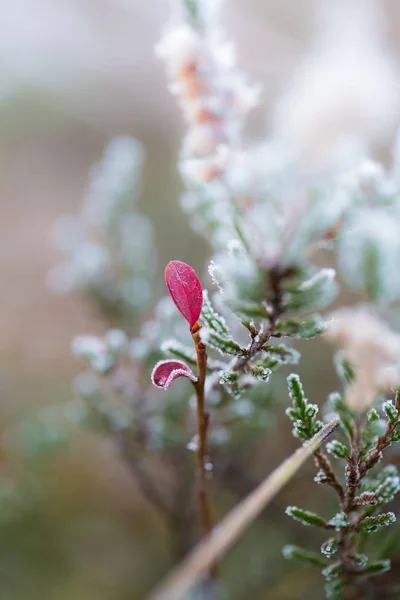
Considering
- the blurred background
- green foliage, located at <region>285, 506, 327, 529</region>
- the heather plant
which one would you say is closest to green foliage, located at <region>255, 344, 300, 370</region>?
the heather plant

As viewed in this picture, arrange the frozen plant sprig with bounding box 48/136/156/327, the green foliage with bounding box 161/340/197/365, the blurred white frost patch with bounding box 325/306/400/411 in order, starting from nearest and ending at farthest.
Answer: the blurred white frost patch with bounding box 325/306/400/411, the green foliage with bounding box 161/340/197/365, the frozen plant sprig with bounding box 48/136/156/327

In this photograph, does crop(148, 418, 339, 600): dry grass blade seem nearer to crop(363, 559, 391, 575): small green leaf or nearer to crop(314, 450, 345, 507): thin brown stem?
crop(314, 450, 345, 507): thin brown stem

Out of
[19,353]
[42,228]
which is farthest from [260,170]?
[42,228]

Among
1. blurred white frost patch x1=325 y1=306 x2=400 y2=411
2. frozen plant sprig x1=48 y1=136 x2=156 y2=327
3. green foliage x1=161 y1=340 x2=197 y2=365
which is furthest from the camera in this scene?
frozen plant sprig x1=48 y1=136 x2=156 y2=327

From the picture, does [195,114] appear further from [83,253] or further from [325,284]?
[83,253]

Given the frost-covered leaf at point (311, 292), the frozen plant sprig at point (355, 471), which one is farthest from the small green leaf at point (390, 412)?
the frost-covered leaf at point (311, 292)

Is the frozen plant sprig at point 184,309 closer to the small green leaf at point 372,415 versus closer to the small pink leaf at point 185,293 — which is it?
the small pink leaf at point 185,293

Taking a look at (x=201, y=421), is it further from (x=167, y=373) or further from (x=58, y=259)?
(x=58, y=259)
